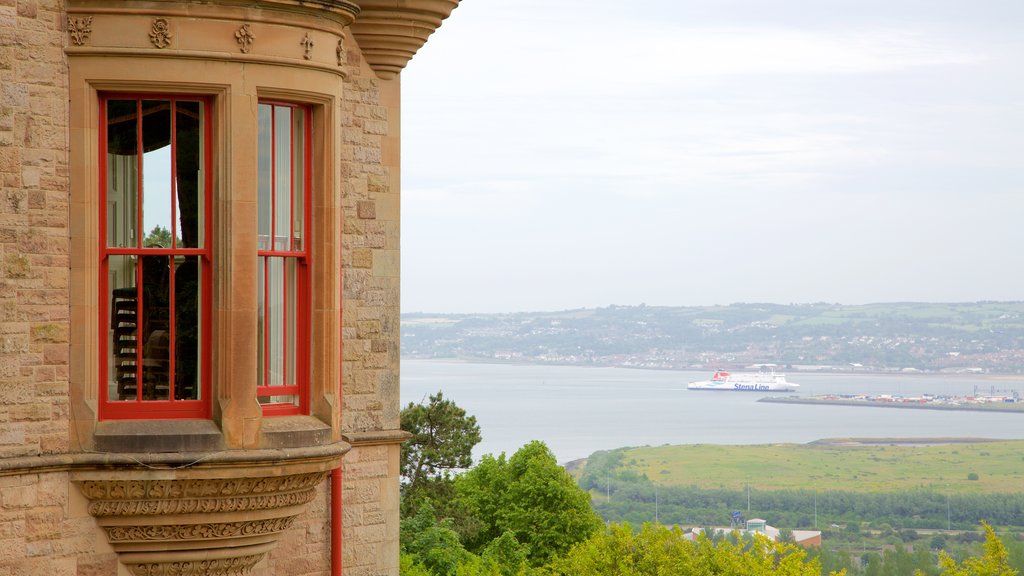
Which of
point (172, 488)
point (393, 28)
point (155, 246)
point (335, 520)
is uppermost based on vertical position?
point (393, 28)

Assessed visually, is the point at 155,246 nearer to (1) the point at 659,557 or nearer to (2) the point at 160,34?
(2) the point at 160,34

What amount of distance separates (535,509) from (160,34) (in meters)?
39.4

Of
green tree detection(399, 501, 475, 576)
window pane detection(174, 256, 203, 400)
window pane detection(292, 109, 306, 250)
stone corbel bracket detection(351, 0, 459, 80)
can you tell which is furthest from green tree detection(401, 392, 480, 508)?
window pane detection(174, 256, 203, 400)

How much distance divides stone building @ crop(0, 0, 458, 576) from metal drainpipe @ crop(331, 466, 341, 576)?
1101 mm

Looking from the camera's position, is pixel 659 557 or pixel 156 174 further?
pixel 659 557

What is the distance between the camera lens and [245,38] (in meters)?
9.90

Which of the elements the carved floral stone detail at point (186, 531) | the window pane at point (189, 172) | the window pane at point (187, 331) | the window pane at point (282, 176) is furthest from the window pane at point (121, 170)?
the carved floral stone detail at point (186, 531)

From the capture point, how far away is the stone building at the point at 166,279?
375 inches

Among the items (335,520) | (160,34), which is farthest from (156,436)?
(160,34)

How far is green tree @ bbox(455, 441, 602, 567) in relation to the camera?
47.5 meters

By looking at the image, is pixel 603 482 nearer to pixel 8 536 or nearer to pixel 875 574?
pixel 875 574

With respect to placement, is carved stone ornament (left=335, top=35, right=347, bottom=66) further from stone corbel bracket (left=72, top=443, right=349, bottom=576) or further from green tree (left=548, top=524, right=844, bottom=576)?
green tree (left=548, top=524, right=844, bottom=576)

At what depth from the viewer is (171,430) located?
9695mm

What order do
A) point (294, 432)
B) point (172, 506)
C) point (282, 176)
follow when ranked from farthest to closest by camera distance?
1. point (282, 176)
2. point (294, 432)
3. point (172, 506)
